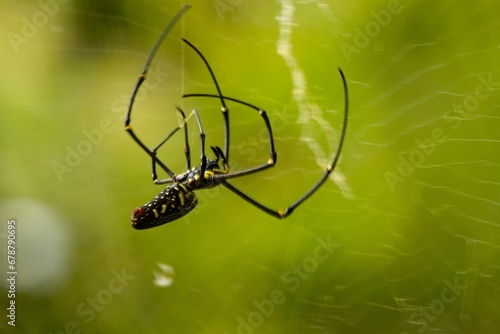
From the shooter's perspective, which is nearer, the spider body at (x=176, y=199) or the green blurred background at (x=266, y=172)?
the spider body at (x=176, y=199)

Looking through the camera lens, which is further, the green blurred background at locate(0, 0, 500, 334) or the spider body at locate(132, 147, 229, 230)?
the green blurred background at locate(0, 0, 500, 334)

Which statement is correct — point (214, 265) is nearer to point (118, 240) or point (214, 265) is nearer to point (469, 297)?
point (118, 240)

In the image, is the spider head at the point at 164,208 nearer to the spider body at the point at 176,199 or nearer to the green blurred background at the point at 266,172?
the spider body at the point at 176,199

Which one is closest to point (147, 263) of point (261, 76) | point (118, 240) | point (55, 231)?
point (118, 240)

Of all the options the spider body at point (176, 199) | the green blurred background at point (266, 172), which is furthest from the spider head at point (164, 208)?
the green blurred background at point (266, 172)

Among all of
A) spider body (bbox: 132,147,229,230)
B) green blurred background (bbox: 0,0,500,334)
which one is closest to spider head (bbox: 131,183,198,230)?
spider body (bbox: 132,147,229,230)

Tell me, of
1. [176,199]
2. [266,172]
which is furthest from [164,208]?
[266,172]

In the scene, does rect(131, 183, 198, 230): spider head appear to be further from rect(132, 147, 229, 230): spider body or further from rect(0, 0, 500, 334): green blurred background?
rect(0, 0, 500, 334): green blurred background
